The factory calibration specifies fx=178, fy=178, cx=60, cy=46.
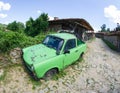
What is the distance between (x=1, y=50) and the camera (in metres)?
8.85

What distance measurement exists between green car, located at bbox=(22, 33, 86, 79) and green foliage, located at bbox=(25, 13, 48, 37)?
8.79 meters

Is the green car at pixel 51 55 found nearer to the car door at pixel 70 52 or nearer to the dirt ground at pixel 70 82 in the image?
the car door at pixel 70 52

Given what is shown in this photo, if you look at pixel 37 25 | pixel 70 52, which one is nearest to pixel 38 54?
pixel 70 52

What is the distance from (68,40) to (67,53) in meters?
0.75

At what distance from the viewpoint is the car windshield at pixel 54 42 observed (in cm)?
835

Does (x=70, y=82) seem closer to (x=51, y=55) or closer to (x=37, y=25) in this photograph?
(x=51, y=55)

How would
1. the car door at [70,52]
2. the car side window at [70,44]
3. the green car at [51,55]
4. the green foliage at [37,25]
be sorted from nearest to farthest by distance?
the green car at [51,55] → the car door at [70,52] → the car side window at [70,44] → the green foliage at [37,25]

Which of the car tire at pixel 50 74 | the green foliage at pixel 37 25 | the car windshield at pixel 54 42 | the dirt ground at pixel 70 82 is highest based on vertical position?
the green foliage at pixel 37 25

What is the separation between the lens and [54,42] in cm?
873

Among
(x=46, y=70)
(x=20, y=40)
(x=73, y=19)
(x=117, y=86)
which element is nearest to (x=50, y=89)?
(x=46, y=70)

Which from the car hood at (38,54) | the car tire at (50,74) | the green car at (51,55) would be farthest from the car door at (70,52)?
the car tire at (50,74)

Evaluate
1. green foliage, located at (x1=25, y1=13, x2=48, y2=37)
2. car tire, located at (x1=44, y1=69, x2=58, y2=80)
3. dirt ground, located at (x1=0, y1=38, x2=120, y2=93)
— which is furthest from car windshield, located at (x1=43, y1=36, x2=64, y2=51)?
green foliage, located at (x1=25, y1=13, x2=48, y2=37)

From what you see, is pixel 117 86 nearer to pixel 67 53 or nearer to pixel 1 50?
pixel 67 53

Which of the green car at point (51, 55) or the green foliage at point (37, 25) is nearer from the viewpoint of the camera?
the green car at point (51, 55)
